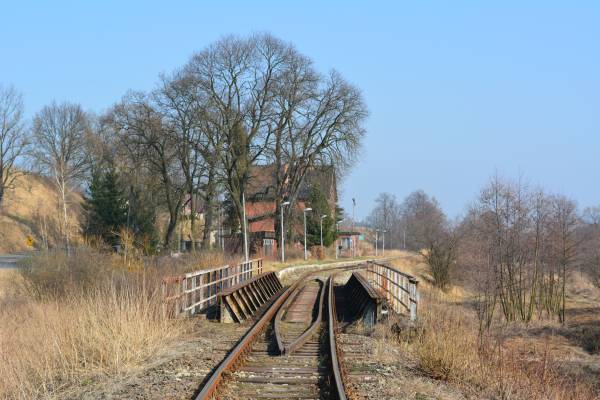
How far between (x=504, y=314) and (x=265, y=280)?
15784mm

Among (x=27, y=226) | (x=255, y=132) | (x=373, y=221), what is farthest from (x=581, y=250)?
(x=373, y=221)

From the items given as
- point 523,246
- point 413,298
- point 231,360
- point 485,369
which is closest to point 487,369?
point 485,369

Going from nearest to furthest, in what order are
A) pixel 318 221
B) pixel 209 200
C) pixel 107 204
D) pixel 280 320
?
1. pixel 280 320
2. pixel 209 200
3. pixel 107 204
4. pixel 318 221

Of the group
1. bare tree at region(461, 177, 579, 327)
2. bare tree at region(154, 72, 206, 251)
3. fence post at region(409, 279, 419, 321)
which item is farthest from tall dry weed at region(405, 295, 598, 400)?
bare tree at region(154, 72, 206, 251)

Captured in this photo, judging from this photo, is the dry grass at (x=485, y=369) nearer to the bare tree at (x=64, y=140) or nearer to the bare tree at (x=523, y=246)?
the bare tree at (x=523, y=246)

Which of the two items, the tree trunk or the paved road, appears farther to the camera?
the tree trunk

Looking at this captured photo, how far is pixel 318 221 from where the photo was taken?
236 feet

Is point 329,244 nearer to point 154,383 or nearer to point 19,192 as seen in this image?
point 19,192

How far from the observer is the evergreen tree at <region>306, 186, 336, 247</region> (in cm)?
7106

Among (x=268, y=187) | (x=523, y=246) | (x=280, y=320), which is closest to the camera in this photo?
(x=280, y=320)

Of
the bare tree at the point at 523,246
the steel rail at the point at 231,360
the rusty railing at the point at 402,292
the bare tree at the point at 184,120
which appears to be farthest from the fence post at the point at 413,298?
the bare tree at the point at 184,120

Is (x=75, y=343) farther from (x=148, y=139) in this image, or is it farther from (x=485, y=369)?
(x=148, y=139)

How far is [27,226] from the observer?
76.3 metres

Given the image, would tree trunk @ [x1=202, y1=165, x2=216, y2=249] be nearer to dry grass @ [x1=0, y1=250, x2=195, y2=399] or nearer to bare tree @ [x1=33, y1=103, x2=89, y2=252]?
bare tree @ [x1=33, y1=103, x2=89, y2=252]
